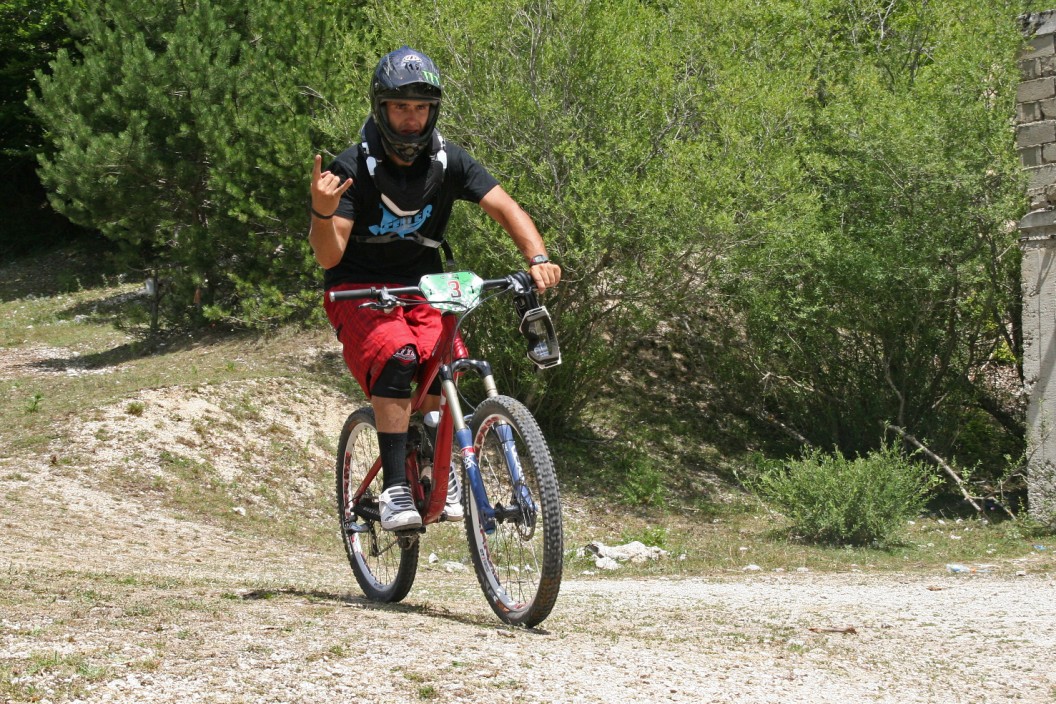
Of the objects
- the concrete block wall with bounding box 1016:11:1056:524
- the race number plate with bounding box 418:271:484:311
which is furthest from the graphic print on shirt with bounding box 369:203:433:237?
the concrete block wall with bounding box 1016:11:1056:524

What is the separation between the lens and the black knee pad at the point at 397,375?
4.96 meters

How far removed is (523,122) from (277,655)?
386 inches

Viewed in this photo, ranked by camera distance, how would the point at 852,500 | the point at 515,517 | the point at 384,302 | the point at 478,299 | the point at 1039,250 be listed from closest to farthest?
the point at 515,517 < the point at 384,302 < the point at 478,299 < the point at 852,500 < the point at 1039,250

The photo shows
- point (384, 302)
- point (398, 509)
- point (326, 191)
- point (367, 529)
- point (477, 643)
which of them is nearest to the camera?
point (477, 643)

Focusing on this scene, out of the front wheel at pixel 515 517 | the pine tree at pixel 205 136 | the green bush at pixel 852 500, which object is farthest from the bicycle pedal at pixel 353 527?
the pine tree at pixel 205 136

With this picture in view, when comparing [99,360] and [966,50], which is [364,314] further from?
[99,360]

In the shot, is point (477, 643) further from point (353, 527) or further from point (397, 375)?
point (353, 527)

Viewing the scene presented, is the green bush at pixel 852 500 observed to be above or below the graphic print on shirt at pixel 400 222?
below

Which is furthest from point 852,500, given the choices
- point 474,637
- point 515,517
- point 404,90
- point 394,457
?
point 404,90

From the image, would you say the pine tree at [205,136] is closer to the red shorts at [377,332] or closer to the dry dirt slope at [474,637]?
the dry dirt slope at [474,637]

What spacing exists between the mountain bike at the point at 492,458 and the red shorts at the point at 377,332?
0.06 metres

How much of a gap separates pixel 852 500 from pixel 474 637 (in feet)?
24.6

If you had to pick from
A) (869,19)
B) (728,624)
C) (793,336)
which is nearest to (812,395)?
(793,336)

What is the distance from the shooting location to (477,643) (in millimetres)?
4207
